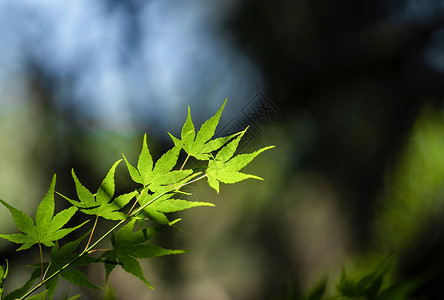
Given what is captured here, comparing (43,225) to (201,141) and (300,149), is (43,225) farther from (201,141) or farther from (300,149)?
(300,149)

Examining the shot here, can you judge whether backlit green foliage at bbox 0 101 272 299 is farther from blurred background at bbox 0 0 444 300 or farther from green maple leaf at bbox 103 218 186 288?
blurred background at bbox 0 0 444 300

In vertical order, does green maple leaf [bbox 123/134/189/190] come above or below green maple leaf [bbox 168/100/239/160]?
below

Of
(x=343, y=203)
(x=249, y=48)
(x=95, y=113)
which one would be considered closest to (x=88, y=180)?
(x=95, y=113)

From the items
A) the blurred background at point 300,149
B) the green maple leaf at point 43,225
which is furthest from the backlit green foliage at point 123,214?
the blurred background at point 300,149

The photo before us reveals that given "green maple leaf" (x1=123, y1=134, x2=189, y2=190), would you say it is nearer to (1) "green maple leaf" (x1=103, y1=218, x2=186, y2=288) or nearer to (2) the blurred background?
(1) "green maple leaf" (x1=103, y1=218, x2=186, y2=288)

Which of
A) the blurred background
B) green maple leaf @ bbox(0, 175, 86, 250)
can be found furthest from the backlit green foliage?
the blurred background

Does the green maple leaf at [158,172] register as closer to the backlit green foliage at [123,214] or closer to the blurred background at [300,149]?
the backlit green foliage at [123,214]

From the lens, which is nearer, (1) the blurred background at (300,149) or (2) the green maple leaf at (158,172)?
(2) the green maple leaf at (158,172)

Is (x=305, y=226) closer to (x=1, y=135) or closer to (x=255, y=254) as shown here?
(x=255, y=254)

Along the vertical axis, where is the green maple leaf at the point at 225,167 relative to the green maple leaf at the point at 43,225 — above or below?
above

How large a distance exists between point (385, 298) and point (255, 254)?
72 centimetres

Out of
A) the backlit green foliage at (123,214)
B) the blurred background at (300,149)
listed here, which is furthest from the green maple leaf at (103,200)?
the blurred background at (300,149)

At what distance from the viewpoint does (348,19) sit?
101cm

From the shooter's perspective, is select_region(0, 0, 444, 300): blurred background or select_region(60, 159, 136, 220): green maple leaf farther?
select_region(0, 0, 444, 300): blurred background
